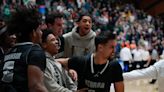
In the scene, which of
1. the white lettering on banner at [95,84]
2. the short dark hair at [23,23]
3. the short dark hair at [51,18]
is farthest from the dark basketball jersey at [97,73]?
the short dark hair at [23,23]

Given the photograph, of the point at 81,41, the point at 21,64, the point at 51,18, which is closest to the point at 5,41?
the point at 51,18

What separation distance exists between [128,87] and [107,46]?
307 inches

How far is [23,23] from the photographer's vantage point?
259 centimetres

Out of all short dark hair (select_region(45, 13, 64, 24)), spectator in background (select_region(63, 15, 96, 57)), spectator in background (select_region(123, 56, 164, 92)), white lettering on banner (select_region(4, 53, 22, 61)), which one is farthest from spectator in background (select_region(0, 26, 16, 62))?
spectator in background (select_region(123, 56, 164, 92))

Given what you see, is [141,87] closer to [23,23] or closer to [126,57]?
[126,57]

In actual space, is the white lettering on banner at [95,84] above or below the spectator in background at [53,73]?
below

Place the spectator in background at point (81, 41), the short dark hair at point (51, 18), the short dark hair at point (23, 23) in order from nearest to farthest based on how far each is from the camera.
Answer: the short dark hair at point (23, 23) < the short dark hair at point (51, 18) < the spectator in background at point (81, 41)

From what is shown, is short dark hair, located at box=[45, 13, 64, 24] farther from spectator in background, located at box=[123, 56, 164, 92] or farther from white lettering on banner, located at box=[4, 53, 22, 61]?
white lettering on banner, located at box=[4, 53, 22, 61]

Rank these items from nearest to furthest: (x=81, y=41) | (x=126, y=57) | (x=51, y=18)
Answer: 1. (x=51, y=18)
2. (x=81, y=41)
3. (x=126, y=57)

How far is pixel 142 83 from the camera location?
11977 millimetres

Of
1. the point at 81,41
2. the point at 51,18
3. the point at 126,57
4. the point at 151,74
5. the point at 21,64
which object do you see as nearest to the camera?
the point at 21,64

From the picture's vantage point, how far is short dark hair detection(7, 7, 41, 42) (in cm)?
259

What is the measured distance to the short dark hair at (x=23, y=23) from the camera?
2.59 meters

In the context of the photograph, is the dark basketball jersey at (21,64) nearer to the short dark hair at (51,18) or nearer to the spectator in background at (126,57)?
the short dark hair at (51,18)
